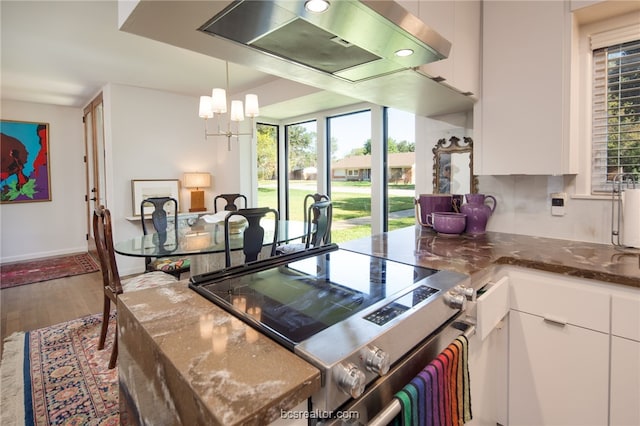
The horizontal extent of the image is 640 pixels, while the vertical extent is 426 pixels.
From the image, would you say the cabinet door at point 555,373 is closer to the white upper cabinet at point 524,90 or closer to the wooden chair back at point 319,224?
the white upper cabinet at point 524,90

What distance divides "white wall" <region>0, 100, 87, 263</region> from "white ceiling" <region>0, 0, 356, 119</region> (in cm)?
44

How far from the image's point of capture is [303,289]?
45.4 inches

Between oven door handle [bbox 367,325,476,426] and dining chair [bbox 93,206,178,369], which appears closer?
oven door handle [bbox 367,325,476,426]

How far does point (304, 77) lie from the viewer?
1581 millimetres

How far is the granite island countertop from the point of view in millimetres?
554

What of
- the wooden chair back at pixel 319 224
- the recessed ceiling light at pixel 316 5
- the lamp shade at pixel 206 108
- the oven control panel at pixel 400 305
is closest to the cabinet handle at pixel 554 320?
the oven control panel at pixel 400 305

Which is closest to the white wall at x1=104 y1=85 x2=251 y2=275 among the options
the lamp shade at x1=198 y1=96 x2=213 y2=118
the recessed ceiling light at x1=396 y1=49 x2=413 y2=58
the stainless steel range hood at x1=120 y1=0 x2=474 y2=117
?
the lamp shade at x1=198 y1=96 x2=213 y2=118

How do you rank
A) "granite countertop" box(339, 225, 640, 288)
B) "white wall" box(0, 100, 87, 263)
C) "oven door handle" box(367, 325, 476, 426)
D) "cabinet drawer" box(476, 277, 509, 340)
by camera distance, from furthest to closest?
1. "white wall" box(0, 100, 87, 263)
2. "granite countertop" box(339, 225, 640, 288)
3. "cabinet drawer" box(476, 277, 509, 340)
4. "oven door handle" box(367, 325, 476, 426)

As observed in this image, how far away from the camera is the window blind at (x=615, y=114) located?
1.75 m

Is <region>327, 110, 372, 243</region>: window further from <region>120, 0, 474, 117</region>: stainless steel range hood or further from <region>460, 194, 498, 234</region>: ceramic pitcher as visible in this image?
<region>120, 0, 474, 117</region>: stainless steel range hood

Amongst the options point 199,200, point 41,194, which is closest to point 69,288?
point 199,200

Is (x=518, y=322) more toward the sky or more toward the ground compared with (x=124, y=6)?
more toward the ground

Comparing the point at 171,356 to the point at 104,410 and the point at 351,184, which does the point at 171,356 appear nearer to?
the point at 104,410

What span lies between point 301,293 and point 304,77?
41.8 inches
